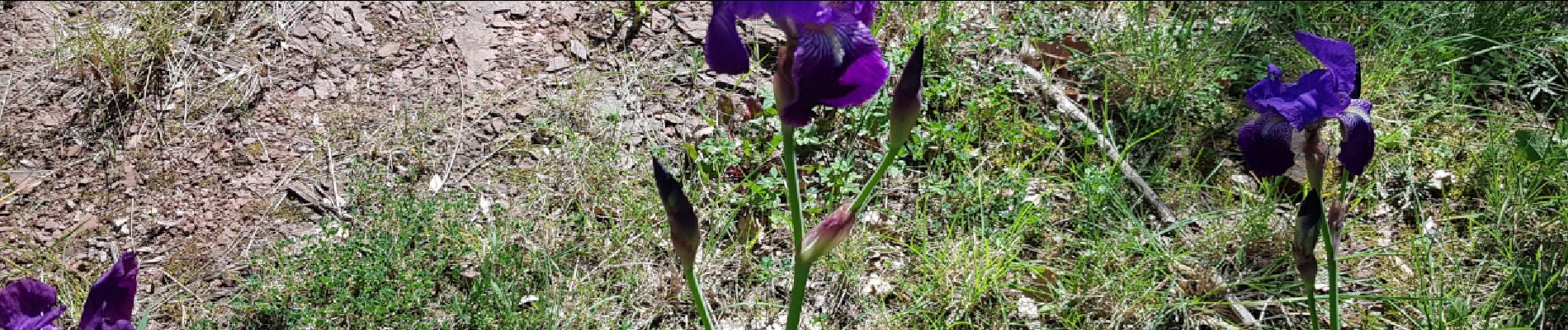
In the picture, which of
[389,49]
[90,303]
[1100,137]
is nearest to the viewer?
[90,303]

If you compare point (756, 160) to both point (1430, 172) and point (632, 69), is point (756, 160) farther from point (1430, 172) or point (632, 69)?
point (1430, 172)

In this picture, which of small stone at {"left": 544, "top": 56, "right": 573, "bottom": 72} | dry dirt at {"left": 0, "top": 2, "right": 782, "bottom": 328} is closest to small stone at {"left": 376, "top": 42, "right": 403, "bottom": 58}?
dry dirt at {"left": 0, "top": 2, "right": 782, "bottom": 328}

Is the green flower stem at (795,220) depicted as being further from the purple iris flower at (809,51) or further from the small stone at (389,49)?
the small stone at (389,49)

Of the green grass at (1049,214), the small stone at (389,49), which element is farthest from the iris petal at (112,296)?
the small stone at (389,49)

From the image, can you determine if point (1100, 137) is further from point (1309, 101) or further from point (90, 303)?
point (90, 303)

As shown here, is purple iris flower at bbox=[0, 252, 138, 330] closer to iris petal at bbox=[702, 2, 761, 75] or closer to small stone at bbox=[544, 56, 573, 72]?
iris petal at bbox=[702, 2, 761, 75]

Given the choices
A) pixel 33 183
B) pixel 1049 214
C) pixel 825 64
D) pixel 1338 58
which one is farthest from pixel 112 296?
pixel 1049 214
